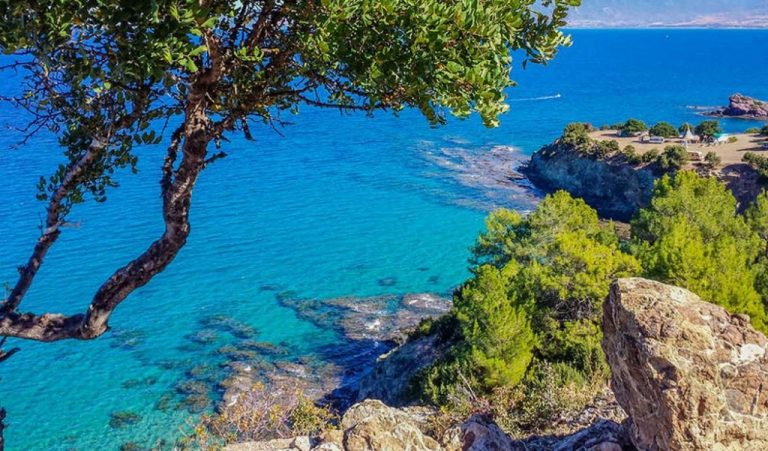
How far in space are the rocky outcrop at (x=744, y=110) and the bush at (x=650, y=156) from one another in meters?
54.4

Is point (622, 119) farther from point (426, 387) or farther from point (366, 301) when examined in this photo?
point (426, 387)

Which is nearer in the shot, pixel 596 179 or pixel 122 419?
pixel 122 419

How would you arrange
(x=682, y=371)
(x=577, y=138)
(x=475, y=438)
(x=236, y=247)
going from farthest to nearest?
(x=577, y=138) < (x=236, y=247) < (x=475, y=438) < (x=682, y=371)

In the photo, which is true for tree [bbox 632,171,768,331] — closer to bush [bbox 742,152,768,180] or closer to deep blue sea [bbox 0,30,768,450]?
deep blue sea [bbox 0,30,768,450]

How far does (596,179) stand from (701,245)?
4148 cm

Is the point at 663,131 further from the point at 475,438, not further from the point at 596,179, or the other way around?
the point at 475,438

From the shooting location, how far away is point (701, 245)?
2241cm

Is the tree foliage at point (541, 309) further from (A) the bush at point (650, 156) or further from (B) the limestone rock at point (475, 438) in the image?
(A) the bush at point (650, 156)

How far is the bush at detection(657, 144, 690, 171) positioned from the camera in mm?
56688

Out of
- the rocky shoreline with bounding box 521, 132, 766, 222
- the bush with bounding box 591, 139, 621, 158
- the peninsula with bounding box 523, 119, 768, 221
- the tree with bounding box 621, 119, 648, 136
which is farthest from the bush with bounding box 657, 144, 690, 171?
the tree with bounding box 621, 119, 648, 136

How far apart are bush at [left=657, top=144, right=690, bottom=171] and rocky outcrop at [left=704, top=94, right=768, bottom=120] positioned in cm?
5508

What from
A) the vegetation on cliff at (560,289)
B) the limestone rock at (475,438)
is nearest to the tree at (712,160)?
the vegetation on cliff at (560,289)

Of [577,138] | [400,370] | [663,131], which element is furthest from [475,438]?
[663,131]

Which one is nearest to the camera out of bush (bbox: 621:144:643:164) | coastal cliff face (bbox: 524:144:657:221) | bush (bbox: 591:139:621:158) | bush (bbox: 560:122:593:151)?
coastal cliff face (bbox: 524:144:657:221)
